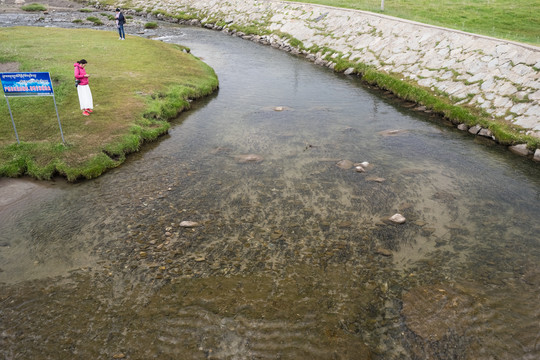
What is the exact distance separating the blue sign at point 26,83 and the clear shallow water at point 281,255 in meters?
4.47

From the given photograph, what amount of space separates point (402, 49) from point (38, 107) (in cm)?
3088

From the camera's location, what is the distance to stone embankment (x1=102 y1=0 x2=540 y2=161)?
76.8ft

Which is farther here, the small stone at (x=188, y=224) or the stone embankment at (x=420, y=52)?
the stone embankment at (x=420, y=52)

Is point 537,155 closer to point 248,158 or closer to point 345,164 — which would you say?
point 345,164

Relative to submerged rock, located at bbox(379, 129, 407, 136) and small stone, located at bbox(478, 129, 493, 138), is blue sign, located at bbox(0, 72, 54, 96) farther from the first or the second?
Result: small stone, located at bbox(478, 129, 493, 138)

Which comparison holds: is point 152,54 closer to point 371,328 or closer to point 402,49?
point 402,49

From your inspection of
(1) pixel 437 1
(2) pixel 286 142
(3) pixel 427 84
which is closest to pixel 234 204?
(2) pixel 286 142

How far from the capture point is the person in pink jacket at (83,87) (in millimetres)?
20562

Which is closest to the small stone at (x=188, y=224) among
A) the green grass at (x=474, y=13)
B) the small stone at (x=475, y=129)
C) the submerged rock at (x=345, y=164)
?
the submerged rock at (x=345, y=164)

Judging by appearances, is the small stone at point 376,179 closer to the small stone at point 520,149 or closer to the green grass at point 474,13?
the small stone at point 520,149

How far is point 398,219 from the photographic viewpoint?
1423 centimetres

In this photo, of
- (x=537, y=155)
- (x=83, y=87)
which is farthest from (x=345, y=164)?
(x=83, y=87)

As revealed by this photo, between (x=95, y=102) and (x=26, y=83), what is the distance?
7567mm

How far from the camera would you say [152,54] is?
36.9 m
